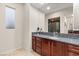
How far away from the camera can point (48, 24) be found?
9.16ft

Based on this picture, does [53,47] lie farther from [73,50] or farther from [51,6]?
[51,6]

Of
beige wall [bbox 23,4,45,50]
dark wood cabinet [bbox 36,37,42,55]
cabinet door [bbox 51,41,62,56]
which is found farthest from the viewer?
dark wood cabinet [bbox 36,37,42,55]

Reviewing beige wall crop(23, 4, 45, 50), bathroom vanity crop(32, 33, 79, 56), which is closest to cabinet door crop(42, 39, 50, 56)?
bathroom vanity crop(32, 33, 79, 56)

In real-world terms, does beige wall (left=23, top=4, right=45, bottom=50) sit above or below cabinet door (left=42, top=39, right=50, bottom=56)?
above

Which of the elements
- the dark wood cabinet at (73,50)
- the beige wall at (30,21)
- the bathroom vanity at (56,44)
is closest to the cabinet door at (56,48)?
the bathroom vanity at (56,44)

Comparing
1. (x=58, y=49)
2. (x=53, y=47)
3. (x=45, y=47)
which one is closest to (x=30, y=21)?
(x=45, y=47)

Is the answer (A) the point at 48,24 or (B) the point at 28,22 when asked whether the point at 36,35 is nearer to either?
(B) the point at 28,22

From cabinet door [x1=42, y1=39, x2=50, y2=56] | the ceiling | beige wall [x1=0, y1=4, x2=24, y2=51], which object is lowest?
cabinet door [x1=42, y1=39, x2=50, y2=56]

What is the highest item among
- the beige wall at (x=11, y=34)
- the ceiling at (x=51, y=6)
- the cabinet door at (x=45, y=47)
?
the ceiling at (x=51, y=6)

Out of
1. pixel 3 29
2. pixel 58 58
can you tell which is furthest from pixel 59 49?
pixel 3 29

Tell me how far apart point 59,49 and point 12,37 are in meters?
1.27

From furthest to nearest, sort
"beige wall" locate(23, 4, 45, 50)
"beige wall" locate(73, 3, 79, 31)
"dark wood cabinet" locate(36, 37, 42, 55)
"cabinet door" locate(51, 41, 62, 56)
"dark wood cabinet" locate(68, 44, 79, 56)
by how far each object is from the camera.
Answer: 1. "dark wood cabinet" locate(36, 37, 42, 55)
2. "beige wall" locate(23, 4, 45, 50)
3. "cabinet door" locate(51, 41, 62, 56)
4. "beige wall" locate(73, 3, 79, 31)
5. "dark wood cabinet" locate(68, 44, 79, 56)

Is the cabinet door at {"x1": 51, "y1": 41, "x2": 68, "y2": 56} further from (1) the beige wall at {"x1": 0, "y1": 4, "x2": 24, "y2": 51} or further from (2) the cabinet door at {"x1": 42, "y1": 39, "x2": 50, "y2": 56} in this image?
(1) the beige wall at {"x1": 0, "y1": 4, "x2": 24, "y2": 51}

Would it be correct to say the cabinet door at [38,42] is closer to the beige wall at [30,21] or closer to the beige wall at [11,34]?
the beige wall at [30,21]
